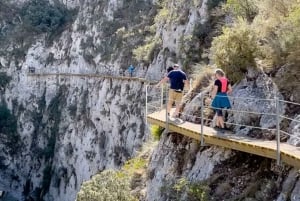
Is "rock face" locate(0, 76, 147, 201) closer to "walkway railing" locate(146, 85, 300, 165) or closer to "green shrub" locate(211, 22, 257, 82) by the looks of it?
"walkway railing" locate(146, 85, 300, 165)

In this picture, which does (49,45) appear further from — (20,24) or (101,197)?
(101,197)

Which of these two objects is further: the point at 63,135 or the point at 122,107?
the point at 63,135

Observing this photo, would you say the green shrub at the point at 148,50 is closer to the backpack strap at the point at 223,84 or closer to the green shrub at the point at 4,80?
the green shrub at the point at 4,80

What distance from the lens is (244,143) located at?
8.34 meters

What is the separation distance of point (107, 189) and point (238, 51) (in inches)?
161

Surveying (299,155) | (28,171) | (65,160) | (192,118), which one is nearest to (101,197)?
(192,118)

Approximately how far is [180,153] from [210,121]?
36.9 inches

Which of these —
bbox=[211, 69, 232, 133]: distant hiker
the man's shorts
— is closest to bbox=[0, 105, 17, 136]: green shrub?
the man's shorts

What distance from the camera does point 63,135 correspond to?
4072cm

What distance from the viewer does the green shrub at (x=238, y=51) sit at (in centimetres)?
1053

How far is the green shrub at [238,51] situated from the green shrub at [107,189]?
Result: 3.34 m

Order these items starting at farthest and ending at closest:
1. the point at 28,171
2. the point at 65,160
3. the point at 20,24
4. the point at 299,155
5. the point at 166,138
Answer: the point at 20,24
the point at 28,171
the point at 65,160
the point at 166,138
the point at 299,155

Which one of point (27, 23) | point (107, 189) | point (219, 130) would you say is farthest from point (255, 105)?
point (27, 23)

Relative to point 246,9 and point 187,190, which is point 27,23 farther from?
point 187,190
